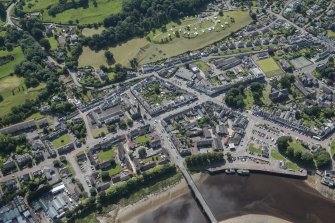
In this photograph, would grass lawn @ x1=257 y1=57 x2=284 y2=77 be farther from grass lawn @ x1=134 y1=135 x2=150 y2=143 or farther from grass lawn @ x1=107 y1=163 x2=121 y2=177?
grass lawn @ x1=107 y1=163 x2=121 y2=177

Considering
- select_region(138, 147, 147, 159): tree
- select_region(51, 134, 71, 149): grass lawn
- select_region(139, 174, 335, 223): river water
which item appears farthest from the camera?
select_region(51, 134, 71, 149): grass lawn

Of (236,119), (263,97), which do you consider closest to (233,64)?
(263,97)

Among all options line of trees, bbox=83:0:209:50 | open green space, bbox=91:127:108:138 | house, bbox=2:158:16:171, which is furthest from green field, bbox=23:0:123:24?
house, bbox=2:158:16:171

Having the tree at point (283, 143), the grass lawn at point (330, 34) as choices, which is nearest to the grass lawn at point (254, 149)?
the tree at point (283, 143)

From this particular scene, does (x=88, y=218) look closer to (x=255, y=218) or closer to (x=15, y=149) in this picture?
(x=15, y=149)

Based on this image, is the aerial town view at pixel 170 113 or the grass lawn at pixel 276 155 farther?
the grass lawn at pixel 276 155

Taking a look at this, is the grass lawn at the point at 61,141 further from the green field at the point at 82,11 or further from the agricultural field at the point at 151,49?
the green field at the point at 82,11

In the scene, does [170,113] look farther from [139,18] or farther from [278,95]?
[139,18]
